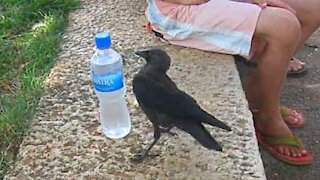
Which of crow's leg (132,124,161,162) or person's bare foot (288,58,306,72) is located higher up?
crow's leg (132,124,161,162)

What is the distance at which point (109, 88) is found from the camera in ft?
8.15

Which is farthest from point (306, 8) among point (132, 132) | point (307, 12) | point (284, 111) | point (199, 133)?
point (199, 133)

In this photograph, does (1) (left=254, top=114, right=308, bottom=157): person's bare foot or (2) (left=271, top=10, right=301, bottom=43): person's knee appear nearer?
(2) (left=271, top=10, right=301, bottom=43): person's knee

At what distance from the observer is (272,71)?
3.15m

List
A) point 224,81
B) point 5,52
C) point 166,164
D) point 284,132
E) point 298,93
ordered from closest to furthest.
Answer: point 166,164 < point 224,81 < point 284,132 < point 5,52 < point 298,93

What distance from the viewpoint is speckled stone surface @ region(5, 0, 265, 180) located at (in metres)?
2.48

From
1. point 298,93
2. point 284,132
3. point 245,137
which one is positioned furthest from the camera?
point 298,93

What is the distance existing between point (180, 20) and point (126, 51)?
33cm

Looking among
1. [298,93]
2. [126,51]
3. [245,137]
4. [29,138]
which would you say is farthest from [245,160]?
[298,93]

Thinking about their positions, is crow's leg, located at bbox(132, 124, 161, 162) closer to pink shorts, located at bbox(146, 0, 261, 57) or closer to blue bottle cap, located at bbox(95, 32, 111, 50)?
blue bottle cap, located at bbox(95, 32, 111, 50)

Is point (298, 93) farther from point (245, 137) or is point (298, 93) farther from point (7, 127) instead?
point (7, 127)

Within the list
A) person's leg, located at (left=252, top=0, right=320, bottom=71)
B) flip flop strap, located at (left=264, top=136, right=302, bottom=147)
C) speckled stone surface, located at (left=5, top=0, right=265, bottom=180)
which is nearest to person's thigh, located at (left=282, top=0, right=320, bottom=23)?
person's leg, located at (left=252, top=0, right=320, bottom=71)

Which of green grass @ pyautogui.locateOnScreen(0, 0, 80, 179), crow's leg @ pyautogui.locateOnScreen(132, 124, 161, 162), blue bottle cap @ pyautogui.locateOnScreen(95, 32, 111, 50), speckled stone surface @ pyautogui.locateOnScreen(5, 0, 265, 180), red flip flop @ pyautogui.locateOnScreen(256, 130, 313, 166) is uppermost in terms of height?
blue bottle cap @ pyautogui.locateOnScreen(95, 32, 111, 50)

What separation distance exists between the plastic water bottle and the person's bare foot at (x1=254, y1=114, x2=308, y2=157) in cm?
86
